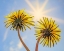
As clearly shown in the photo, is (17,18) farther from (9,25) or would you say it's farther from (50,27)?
(50,27)

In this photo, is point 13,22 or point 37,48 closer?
point 37,48

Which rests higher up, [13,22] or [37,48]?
[13,22]

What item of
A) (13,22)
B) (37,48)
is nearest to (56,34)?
(37,48)

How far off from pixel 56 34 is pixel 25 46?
1.70m

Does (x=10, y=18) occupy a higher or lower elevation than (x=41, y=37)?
higher

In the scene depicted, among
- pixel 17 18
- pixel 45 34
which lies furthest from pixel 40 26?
pixel 17 18

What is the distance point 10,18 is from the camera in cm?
1229

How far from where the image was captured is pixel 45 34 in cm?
1224

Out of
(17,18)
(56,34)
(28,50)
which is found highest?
(17,18)

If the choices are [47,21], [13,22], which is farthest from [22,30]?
[47,21]

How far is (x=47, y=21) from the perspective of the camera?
11875 millimetres

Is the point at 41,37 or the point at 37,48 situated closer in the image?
the point at 37,48

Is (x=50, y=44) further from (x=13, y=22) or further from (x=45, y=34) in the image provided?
(x=13, y=22)

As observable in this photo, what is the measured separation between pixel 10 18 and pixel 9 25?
0.36 m
